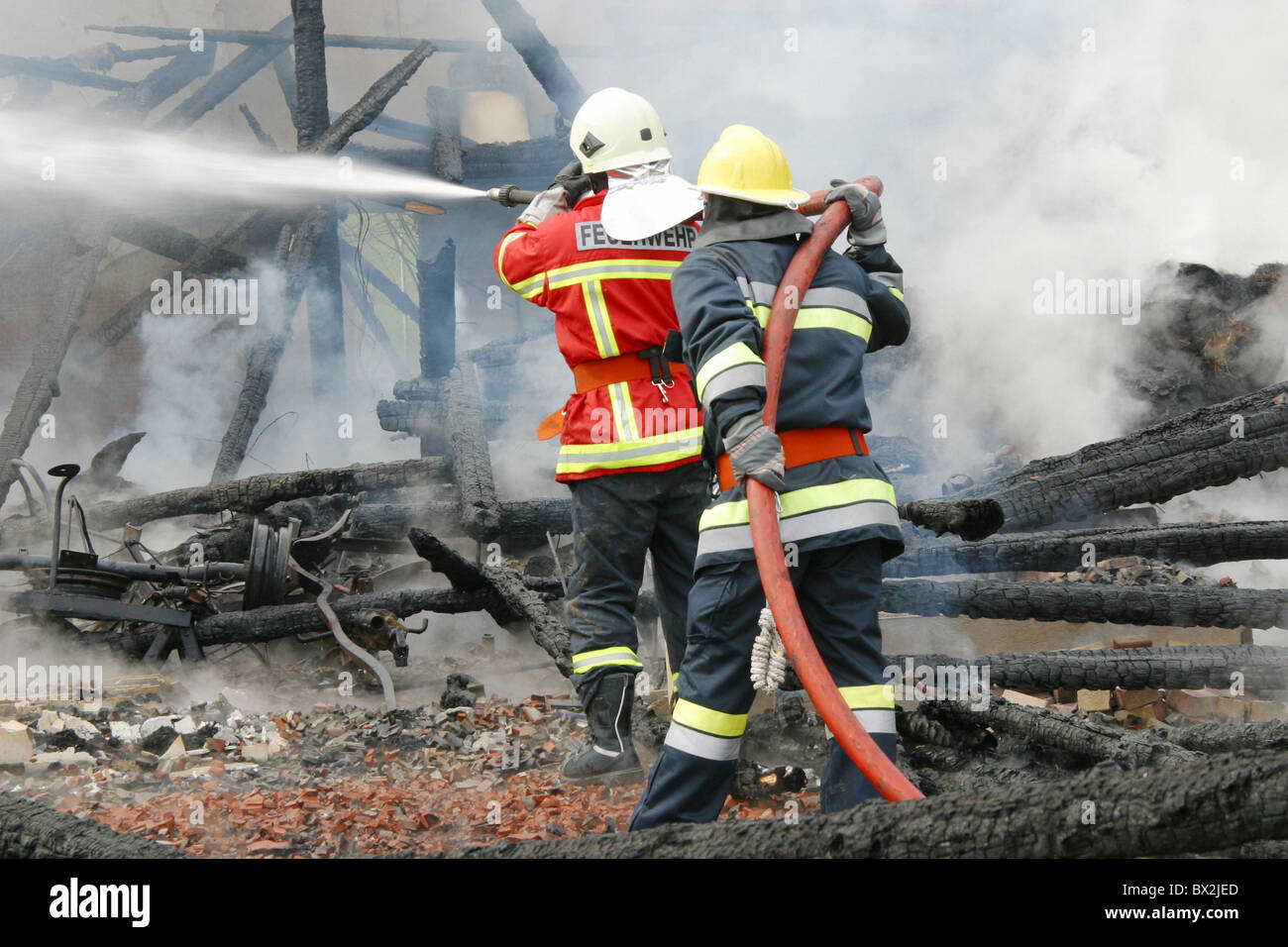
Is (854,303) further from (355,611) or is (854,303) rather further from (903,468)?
(903,468)

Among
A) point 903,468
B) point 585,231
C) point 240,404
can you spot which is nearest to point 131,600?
point 240,404

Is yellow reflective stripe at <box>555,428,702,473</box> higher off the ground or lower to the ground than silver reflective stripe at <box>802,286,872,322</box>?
lower

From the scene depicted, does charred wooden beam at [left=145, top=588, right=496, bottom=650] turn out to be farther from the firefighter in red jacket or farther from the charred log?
the charred log

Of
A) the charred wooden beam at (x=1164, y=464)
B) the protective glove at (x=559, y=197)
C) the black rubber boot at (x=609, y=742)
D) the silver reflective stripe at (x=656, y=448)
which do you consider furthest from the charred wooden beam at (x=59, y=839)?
the charred wooden beam at (x=1164, y=464)

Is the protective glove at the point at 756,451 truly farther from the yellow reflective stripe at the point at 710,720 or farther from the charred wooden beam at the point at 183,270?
the charred wooden beam at the point at 183,270

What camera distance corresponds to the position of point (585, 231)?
152 inches

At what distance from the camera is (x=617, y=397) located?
3916mm

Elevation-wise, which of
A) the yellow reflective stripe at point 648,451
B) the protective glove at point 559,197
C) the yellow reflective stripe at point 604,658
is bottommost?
the yellow reflective stripe at point 604,658

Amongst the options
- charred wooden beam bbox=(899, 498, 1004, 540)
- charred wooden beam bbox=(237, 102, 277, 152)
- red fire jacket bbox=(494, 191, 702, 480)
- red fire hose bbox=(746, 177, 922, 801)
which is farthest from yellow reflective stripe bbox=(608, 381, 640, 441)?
charred wooden beam bbox=(237, 102, 277, 152)

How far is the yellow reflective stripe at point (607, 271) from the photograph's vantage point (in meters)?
3.86

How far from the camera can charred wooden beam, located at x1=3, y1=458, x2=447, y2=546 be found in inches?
250

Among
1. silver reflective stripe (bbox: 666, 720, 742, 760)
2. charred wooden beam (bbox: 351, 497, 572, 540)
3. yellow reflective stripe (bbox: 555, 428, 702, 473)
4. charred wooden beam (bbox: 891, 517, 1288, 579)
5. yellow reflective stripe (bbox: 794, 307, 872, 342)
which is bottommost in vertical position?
silver reflective stripe (bbox: 666, 720, 742, 760)

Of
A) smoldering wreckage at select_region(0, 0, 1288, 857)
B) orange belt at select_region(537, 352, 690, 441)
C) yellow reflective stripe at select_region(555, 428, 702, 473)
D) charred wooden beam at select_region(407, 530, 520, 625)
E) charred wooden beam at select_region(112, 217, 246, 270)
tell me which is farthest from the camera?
charred wooden beam at select_region(112, 217, 246, 270)

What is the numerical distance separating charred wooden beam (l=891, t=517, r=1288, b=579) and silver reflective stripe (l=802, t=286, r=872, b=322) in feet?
6.35
